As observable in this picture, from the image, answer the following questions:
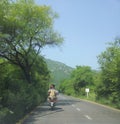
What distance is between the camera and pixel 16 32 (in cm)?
3638

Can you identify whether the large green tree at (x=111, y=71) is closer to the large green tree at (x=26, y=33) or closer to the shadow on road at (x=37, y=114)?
the large green tree at (x=26, y=33)

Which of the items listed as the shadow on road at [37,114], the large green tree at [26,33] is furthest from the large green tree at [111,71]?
the shadow on road at [37,114]

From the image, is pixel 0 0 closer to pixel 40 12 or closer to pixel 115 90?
pixel 40 12

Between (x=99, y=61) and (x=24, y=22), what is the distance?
11927mm

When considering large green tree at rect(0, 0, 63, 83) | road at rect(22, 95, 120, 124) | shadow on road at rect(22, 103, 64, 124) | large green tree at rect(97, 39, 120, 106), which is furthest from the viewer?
large green tree at rect(97, 39, 120, 106)

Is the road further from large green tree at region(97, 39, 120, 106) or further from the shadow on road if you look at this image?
large green tree at region(97, 39, 120, 106)

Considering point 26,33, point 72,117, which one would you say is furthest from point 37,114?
point 26,33

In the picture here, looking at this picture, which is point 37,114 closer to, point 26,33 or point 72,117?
point 72,117

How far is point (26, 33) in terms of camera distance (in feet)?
125

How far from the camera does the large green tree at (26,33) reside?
3594 centimetres

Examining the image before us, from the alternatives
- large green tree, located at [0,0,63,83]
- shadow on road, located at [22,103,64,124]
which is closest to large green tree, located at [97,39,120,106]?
large green tree, located at [0,0,63,83]

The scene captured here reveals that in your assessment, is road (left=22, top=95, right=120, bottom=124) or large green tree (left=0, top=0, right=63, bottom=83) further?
large green tree (left=0, top=0, right=63, bottom=83)

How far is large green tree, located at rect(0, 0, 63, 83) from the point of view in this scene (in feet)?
118

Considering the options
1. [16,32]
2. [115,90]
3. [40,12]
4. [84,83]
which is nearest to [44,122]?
[16,32]
